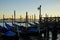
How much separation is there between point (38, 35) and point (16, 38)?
627 centimetres

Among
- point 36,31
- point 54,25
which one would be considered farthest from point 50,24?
point 36,31

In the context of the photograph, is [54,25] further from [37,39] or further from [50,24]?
[37,39]

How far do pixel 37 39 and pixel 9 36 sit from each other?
4843 millimetres

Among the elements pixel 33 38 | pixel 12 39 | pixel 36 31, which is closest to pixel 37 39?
pixel 33 38

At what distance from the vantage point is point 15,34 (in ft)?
75.0

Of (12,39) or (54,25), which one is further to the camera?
(54,25)

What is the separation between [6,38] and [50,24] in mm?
23340

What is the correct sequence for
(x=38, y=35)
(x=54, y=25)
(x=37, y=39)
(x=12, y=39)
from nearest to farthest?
(x=12, y=39) → (x=37, y=39) → (x=38, y=35) → (x=54, y=25)

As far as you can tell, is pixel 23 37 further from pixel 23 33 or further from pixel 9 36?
pixel 9 36

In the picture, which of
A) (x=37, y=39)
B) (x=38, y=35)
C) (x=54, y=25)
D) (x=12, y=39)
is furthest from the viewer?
(x=54, y=25)

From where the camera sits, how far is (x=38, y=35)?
2784cm

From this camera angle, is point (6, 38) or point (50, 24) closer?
point (6, 38)

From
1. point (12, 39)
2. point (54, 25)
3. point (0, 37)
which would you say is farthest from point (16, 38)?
point (54, 25)

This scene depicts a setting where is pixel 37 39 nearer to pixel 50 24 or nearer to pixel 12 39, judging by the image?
pixel 12 39
